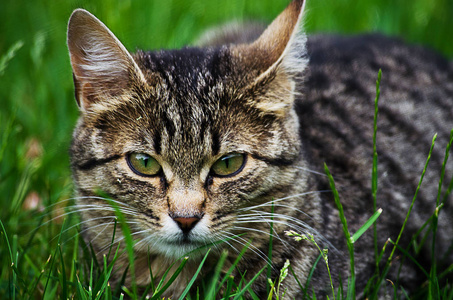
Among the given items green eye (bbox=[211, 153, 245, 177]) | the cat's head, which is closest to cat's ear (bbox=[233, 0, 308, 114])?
the cat's head

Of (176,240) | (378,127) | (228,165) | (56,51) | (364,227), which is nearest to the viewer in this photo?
(364,227)

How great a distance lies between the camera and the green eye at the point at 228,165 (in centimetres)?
227

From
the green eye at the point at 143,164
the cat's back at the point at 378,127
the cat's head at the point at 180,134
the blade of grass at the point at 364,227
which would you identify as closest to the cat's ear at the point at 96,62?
the cat's head at the point at 180,134

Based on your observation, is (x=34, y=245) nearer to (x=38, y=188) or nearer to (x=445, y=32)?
(x=38, y=188)

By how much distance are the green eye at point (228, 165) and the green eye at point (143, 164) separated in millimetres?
230

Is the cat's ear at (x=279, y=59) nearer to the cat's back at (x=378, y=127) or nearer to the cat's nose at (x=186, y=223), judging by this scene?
the cat's back at (x=378, y=127)

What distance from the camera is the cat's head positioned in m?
2.19

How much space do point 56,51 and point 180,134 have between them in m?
→ 2.97

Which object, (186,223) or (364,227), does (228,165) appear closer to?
(186,223)

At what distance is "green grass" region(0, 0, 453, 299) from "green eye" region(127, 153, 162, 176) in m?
0.55

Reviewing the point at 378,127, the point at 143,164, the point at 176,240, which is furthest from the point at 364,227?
the point at 378,127

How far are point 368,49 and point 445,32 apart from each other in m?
1.85

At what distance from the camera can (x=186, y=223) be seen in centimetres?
210

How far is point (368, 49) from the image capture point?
12.1 feet
